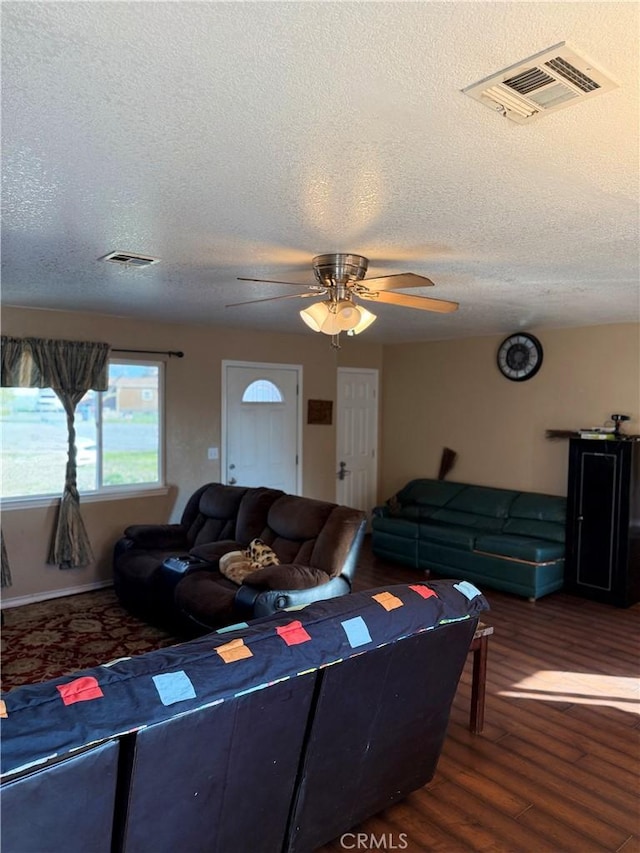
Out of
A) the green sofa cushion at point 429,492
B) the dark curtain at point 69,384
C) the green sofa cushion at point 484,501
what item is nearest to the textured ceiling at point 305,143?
the dark curtain at point 69,384

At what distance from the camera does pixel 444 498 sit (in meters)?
6.22

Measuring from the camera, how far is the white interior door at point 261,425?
5926 millimetres

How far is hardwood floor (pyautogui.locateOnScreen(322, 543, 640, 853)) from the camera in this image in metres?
2.28

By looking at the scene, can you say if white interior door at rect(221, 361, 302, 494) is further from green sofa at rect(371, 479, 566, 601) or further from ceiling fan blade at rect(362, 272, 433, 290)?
ceiling fan blade at rect(362, 272, 433, 290)

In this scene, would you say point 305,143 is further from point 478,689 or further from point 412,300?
point 478,689

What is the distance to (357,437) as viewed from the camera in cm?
720

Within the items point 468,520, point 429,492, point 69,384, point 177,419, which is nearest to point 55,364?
point 69,384

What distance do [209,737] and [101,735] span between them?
319mm

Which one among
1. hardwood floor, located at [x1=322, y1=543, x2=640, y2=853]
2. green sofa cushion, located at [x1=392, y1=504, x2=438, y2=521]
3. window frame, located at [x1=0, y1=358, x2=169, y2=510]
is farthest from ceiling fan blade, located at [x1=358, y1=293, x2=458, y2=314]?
green sofa cushion, located at [x1=392, y1=504, x2=438, y2=521]

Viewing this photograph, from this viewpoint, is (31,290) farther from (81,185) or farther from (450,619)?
(450,619)

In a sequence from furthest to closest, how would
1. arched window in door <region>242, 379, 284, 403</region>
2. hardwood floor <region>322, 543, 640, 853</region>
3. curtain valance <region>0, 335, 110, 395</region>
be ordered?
arched window in door <region>242, 379, 284, 403</region> < curtain valance <region>0, 335, 110, 395</region> < hardwood floor <region>322, 543, 640, 853</region>

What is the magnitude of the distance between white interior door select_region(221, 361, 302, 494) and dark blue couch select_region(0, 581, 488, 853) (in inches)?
152

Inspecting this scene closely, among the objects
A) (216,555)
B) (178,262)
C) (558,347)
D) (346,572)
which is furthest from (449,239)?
(558,347)

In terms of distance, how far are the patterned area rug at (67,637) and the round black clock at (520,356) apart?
3.99m
